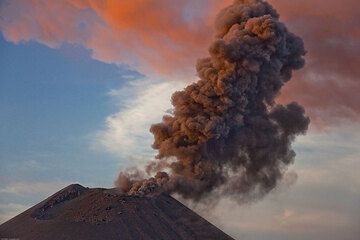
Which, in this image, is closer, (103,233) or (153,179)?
(103,233)

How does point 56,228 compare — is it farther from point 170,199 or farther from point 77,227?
point 170,199

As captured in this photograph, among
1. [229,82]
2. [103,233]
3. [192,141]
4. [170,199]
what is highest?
[229,82]

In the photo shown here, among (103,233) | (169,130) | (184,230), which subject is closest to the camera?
(103,233)

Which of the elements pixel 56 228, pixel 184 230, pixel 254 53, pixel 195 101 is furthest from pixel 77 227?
pixel 254 53

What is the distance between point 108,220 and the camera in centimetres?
11981

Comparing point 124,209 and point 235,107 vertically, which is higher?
point 235,107

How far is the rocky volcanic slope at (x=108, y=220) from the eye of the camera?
382ft

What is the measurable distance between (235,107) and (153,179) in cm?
1930

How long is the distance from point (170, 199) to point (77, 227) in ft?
63.8

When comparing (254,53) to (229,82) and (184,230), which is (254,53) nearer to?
(229,82)

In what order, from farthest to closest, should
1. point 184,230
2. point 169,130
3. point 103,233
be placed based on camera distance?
point 169,130 → point 184,230 → point 103,233

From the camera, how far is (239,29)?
130250mm

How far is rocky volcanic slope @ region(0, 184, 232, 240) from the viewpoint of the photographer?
116438 mm

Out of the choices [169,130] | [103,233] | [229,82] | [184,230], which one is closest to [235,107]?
[229,82]
